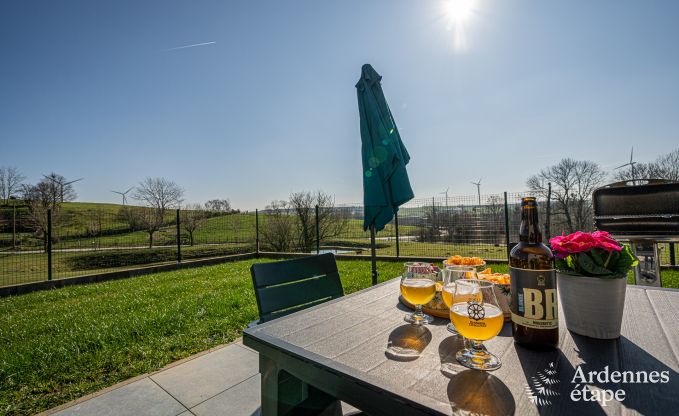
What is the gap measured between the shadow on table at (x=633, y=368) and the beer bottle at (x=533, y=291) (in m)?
0.09

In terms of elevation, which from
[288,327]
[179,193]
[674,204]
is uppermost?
[179,193]

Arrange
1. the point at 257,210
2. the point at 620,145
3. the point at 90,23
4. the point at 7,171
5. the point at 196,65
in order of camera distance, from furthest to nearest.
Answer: the point at 7,171 < the point at 620,145 < the point at 257,210 < the point at 196,65 < the point at 90,23

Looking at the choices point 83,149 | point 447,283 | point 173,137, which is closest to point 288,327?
point 447,283

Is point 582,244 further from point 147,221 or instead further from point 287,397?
point 147,221

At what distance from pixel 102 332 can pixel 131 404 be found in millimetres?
1688

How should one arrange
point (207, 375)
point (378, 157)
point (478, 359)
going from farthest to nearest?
point (378, 157) → point (207, 375) → point (478, 359)

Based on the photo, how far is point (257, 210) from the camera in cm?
972

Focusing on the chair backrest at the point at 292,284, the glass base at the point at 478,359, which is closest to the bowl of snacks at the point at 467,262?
the glass base at the point at 478,359

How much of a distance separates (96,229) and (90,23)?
5704 mm

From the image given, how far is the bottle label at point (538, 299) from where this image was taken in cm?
74

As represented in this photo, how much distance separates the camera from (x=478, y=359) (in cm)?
71

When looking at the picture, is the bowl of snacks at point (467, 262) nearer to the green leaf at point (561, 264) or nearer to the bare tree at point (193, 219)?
the green leaf at point (561, 264)

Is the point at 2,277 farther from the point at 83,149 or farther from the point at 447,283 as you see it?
the point at 83,149

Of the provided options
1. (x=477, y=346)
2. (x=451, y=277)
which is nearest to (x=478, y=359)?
(x=477, y=346)
